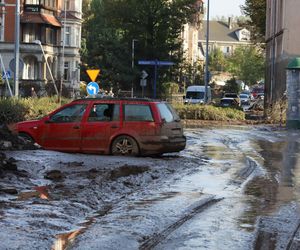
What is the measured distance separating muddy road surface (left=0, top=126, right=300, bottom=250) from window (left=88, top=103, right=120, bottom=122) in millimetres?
1236

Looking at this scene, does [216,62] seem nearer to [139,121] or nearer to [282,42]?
[282,42]

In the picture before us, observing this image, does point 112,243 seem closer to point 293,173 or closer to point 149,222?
point 149,222

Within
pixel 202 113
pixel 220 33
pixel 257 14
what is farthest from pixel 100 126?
pixel 220 33

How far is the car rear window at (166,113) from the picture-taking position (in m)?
16.0

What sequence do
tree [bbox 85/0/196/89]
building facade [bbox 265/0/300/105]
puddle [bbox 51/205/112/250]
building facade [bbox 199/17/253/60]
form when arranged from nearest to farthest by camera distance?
1. puddle [bbox 51/205/112/250]
2. building facade [bbox 265/0/300/105]
3. tree [bbox 85/0/196/89]
4. building facade [bbox 199/17/253/60]

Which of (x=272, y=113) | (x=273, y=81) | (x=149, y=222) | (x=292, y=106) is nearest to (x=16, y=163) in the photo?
(x=149, y=222)

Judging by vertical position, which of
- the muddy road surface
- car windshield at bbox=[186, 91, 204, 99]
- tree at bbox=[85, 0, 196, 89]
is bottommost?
the muddy road surface

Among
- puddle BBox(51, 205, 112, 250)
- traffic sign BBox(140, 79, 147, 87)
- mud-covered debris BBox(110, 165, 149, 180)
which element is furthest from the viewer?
traffic sign BBox(140, 79, 147, 87)

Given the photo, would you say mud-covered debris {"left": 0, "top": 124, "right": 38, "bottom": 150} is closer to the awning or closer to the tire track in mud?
the tire track in mud

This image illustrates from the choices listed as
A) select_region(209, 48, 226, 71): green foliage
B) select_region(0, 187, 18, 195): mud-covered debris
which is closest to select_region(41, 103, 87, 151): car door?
select_region(0, 187, 18, 195): mud-covered debris

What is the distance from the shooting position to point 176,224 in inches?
326

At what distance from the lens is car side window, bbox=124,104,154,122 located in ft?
52.0

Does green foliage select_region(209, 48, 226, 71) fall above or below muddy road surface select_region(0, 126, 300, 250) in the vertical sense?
above

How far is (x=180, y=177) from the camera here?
1301 centimetres
